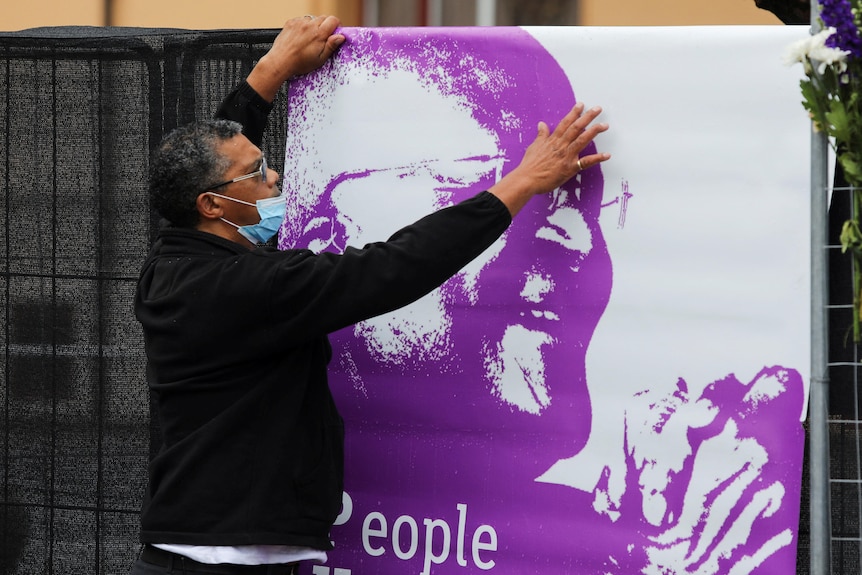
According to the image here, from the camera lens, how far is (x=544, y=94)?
9.21 feet

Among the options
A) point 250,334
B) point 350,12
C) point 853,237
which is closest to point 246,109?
point 250,334

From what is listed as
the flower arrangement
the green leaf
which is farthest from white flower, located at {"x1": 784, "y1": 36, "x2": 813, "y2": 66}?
the green leaf

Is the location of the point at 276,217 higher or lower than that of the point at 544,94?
lower

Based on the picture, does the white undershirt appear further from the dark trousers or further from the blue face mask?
the blue face mask

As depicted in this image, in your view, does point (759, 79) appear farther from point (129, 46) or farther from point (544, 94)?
point (129, 46)

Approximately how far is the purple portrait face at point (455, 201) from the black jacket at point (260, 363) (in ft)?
0.93

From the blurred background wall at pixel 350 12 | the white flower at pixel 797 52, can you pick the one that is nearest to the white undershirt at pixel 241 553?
the white flower at pixel 797 52

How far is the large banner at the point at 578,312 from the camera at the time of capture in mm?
2631

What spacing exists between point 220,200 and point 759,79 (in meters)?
1.27

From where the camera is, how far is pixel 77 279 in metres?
3.42

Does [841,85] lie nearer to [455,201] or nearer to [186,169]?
[455,201]

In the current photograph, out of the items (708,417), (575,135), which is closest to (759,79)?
(575,135)

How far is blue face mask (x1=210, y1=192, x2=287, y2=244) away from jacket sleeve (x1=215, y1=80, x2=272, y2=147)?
1.04ft

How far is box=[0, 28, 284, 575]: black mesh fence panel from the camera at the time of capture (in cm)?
337
